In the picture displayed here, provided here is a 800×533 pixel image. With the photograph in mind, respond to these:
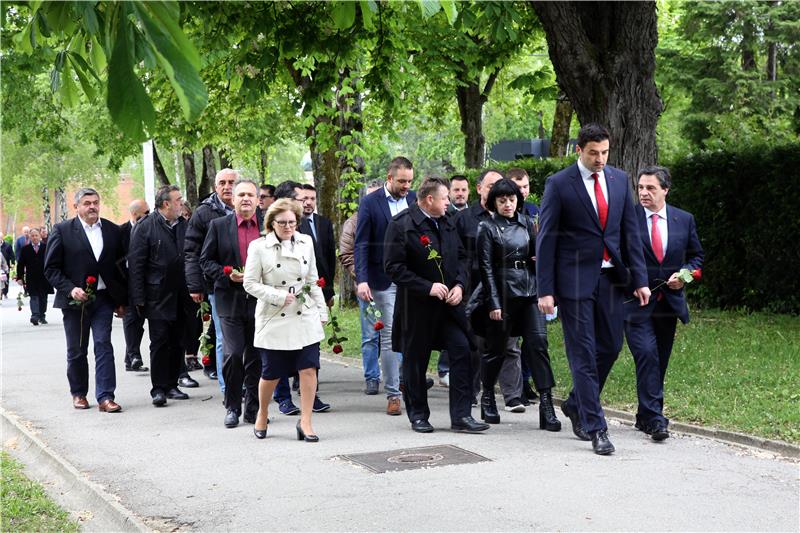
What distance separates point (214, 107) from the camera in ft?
72.9

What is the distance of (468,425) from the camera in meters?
8.63

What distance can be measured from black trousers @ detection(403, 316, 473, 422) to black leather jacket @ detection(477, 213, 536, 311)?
16.7 inches

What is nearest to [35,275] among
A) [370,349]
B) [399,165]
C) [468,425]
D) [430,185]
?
[370,349]

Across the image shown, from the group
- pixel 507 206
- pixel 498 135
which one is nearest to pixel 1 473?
pixel 507 206

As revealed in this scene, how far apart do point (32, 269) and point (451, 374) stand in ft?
56.4

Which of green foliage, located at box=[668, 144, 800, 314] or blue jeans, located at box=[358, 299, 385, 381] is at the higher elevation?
green foliage, located at box=[668, 144, 800, 314]

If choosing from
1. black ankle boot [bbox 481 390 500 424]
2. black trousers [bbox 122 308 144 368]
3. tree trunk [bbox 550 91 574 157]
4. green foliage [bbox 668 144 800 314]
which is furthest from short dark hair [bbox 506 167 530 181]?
tree trunk [bbox 550 91 574 157]

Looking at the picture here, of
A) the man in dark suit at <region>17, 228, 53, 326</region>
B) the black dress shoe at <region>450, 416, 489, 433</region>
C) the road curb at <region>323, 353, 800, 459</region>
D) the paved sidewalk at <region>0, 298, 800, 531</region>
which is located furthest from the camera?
the man in dark suit at <region>17, 228, 53, 326</region>

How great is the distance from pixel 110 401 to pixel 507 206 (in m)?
4.59

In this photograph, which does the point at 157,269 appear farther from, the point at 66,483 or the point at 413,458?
the point at 413,458

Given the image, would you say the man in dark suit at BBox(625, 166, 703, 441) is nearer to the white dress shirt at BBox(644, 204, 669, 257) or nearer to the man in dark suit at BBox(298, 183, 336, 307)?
the white dress shirt at BBox(644, 204, 669, 257)

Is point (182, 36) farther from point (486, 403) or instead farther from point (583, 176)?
point (486, 403)

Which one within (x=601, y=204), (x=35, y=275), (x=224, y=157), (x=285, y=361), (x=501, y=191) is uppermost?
(x=224, y=157)

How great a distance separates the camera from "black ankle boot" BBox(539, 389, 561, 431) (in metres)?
8.66
